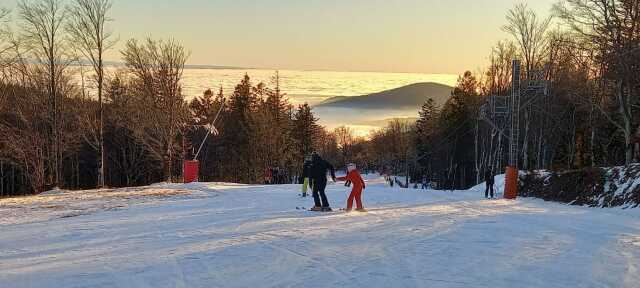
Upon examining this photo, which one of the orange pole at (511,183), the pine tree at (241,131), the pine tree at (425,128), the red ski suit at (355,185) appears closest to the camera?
the red ski suit at (355,185)

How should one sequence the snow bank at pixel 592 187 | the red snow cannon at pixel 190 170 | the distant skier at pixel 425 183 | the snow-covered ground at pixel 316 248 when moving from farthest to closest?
the distant skier at pixel 425 183 → the red snow cannon at pixel 190 170 → the snow bank at pixel 592 187 → the snow-covered ground at pixel 316 248

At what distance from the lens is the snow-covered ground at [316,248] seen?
7398mm

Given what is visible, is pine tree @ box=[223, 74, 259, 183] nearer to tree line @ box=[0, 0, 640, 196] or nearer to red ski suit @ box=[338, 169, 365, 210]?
tree line @ box=[0, 0, 640, 196]

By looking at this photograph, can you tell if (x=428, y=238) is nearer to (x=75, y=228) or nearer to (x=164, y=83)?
(x=75, y=228)

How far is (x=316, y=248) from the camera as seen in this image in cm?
961

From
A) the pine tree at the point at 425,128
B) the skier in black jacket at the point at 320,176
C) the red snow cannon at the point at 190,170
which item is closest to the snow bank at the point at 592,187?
the skier in black jacket at the point at 320,176

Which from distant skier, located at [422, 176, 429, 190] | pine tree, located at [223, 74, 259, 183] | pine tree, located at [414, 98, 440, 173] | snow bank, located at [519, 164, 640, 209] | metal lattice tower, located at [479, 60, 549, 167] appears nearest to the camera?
snow bank, located at [519, 164, 640, 209]

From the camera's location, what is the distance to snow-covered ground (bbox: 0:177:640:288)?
24.3ft

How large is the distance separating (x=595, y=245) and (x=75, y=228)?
10.8 metres

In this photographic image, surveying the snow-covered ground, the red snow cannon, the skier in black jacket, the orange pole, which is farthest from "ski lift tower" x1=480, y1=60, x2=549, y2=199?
the red snow cannon

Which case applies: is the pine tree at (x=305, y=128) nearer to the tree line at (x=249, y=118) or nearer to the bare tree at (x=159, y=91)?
the tree line at (x=249, y=118)

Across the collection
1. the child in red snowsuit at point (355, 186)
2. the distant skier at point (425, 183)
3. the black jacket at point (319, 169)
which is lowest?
the distant skier at point (425, 183)

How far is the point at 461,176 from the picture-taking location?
264 ft

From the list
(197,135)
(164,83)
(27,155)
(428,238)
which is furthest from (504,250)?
(197,135)
